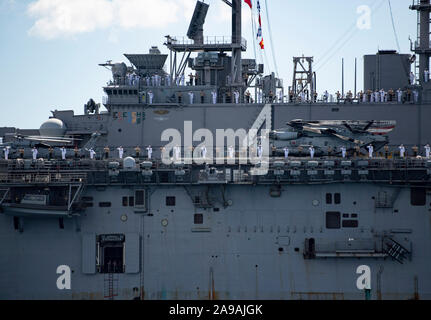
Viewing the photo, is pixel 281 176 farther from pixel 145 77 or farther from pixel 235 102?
pixel 145 77

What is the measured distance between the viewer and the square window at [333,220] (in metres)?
37.9

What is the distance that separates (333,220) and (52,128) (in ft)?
62.4

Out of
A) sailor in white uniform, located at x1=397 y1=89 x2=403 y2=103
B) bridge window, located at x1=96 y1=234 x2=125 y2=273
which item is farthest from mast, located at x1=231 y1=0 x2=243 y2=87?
bridge window, located at x1=96 y1=234 x2=125 y2=273

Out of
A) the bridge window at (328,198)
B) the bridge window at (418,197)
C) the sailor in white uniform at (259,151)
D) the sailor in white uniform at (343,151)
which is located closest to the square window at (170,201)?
the sailor in white uniform at (259,151)

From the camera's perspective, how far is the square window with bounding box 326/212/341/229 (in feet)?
124

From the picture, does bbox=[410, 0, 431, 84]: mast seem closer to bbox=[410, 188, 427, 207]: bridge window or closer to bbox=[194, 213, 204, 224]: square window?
bbox=[410, 188, 427, 207]: bridge window

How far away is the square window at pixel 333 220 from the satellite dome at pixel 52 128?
1829 centimetres

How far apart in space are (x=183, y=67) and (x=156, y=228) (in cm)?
1356

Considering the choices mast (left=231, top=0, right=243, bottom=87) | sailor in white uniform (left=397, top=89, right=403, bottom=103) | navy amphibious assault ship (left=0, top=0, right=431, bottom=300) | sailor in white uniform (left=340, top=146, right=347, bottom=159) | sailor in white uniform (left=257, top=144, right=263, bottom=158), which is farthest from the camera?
mast (left=231, top=0, right=243, bottom=87)

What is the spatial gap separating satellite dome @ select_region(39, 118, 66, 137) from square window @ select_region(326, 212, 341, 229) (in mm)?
18285

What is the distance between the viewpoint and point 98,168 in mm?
38594

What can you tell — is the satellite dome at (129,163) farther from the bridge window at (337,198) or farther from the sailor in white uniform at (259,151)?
the bridge window at (337,198)
